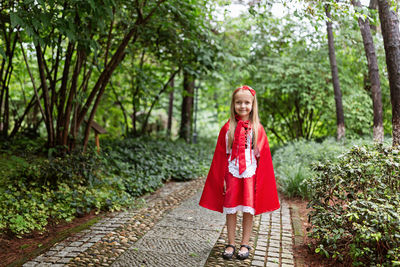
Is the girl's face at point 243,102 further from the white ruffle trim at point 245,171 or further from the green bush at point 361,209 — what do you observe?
the green bush at point 361,209

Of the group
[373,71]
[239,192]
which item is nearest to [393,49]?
[373,71]

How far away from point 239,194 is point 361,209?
1.12 m

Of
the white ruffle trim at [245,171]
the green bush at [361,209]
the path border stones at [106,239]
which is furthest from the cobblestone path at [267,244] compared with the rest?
the path border stones at [106,239]

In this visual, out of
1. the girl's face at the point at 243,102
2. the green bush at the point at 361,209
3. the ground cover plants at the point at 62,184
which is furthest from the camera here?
the ground cover plants at the point at 62,184

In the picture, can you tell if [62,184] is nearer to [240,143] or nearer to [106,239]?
[106,239]

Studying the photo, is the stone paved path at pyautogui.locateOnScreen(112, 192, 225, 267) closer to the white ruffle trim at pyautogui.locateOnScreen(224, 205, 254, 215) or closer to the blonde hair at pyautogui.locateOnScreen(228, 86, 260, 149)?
the white ruffle trim at pyautogui.locateOnScreen(224, 205, 254, 215)

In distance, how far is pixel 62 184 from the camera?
4922 millimetres

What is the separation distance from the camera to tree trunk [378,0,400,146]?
4438 millimetres

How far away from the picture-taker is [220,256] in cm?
320

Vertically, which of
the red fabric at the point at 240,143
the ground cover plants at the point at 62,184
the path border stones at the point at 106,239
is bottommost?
the path border stones at the point at 106,239

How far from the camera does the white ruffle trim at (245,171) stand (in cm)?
314

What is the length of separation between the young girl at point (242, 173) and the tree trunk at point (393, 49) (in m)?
2.56

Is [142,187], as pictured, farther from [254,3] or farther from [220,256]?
[254,3]

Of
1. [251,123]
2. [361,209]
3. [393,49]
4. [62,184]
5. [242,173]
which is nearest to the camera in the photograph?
[361,209]
